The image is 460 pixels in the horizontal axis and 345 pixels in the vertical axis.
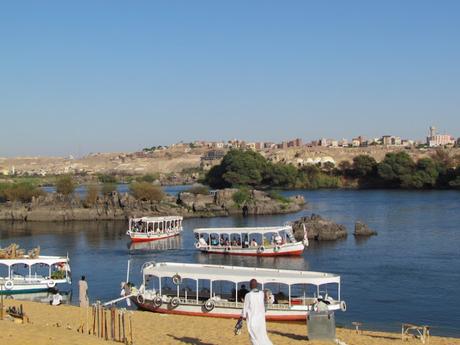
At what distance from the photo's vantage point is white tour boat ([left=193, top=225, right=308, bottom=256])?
140 ft

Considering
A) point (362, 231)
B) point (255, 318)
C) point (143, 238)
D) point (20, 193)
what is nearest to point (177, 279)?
point (255, 318)

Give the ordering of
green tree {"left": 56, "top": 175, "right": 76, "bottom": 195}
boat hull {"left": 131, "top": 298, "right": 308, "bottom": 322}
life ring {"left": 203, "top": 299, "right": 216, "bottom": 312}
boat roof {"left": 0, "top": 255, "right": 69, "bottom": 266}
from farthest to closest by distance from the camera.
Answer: green tree {"left": 56, "top": 175, "right": 76, "bottom": 195}
boat roof {"left": 0, "top": 255, "right": 69, "bottom": 266}
life ring {"left": 203, "top": 299, "right": 216, "bottom": 312}
boat hull {"left": 131, "top": 298, "right": 308, "bottom": 322}

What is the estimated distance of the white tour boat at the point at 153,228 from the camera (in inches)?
2014

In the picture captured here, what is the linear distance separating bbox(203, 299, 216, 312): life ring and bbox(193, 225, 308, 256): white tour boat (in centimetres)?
1809

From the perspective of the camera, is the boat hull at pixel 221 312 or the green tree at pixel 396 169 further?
the green tree at pixel 396 169

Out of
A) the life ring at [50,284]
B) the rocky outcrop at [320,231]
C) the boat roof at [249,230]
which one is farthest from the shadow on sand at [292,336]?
the rocky outcrop at [320,231]

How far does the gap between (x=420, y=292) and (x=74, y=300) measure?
47.2ft

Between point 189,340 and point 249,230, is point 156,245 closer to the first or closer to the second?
point 249,230

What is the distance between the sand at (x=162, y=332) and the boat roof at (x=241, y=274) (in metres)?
1.76

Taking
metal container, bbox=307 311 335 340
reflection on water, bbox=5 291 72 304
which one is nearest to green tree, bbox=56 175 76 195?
reflection on water, bbox=5 291 72 304

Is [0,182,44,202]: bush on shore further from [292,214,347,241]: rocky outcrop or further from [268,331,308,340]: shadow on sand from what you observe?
[268,331,308,340]: shadow on sand

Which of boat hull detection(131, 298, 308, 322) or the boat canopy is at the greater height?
the boat canopy

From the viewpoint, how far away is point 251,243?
44.5 meters

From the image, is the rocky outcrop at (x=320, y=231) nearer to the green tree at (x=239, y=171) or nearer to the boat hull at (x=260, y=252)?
the boat hull at (x=260, y=252)
